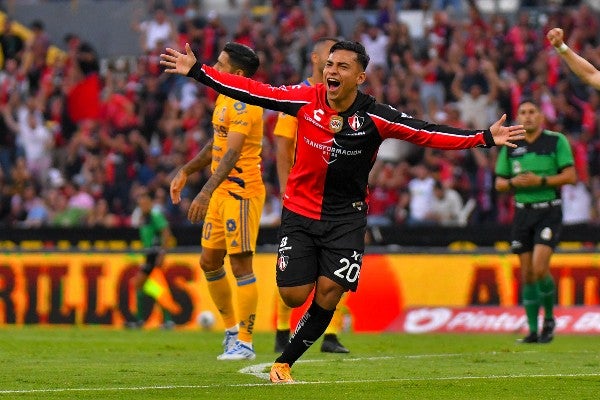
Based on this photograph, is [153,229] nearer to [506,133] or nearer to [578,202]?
[578,202]

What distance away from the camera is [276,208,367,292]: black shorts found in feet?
30.9

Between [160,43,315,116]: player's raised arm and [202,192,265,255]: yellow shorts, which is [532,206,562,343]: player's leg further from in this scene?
[160,43,315,116]: player's raised arm

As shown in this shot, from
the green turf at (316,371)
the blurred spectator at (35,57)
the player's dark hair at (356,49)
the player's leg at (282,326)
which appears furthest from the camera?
the blurred spectator at (35,57)

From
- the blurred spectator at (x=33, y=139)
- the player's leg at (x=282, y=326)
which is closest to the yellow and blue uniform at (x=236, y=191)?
the player's leg at (x=282, y=326)

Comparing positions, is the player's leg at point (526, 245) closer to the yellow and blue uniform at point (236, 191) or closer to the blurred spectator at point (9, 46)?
the yellow and blue uniform at point (236, 191)

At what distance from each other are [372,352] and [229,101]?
300cm

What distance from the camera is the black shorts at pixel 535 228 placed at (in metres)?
14.5

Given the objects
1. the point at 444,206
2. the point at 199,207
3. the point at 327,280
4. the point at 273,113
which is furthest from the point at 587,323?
the point at 327,280

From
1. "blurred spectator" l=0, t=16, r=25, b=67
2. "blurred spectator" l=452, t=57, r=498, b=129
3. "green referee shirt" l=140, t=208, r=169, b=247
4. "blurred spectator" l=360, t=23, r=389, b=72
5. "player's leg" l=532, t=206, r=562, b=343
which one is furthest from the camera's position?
"blurred spectator" l=0, t=16, r=25, b=67

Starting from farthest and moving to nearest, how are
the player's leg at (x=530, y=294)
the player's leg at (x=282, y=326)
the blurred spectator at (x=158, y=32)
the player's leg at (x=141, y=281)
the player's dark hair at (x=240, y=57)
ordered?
1. the blurred spectator at (x=158, y=32)
2. the player's leg at (x=141, y=281)
3. the player's leg at (x=530, y=294)
4. the player's leg at (x=282, y=326)
5. the player's dark hair at (x=240, y=57)

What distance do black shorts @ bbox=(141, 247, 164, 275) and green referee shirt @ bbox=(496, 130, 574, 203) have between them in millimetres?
6996

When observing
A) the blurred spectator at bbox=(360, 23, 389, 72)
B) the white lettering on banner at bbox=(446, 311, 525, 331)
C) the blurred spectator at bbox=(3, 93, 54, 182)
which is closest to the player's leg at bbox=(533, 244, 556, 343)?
the white lettering on banner at bbox=(446, 311, 525, 331)

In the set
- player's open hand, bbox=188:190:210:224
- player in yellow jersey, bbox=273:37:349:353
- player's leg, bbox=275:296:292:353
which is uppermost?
player in yellow jersey, bbox=273:37:349:353

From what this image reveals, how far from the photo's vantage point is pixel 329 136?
9.41 metres
